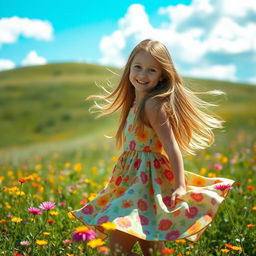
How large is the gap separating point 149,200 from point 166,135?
50 cm

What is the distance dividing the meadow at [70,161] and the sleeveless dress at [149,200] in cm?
18

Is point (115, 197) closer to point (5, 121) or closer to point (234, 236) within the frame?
point (234, 236)

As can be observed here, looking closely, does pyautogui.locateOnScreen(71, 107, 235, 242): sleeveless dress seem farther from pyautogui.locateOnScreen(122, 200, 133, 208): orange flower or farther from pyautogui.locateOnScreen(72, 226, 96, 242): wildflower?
pyautogui.locateOnScreen(72, 226, 96, 242): wildflower

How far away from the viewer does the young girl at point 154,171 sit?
271 cm

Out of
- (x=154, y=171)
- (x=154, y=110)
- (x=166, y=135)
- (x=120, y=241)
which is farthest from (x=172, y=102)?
(x=120, y=241)

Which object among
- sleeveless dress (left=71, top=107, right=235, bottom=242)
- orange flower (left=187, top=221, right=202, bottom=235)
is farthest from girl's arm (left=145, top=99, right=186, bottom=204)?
A: orange flower (left=187, top=221, right=202, bottom=235)

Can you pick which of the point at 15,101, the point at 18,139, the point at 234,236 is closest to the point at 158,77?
the point at 234,236

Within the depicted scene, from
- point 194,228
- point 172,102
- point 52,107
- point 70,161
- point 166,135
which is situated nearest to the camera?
point 194,228

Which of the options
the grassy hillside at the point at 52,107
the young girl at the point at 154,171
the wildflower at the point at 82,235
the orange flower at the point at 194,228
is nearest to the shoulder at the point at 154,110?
the young girl at the point at 154,171

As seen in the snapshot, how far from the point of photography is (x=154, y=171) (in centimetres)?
306

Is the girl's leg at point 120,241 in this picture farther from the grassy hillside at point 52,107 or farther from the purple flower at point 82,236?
the grassy hillside at point 52,107

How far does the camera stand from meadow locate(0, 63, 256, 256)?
339 centimetres

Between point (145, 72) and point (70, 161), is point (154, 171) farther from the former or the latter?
point (70, 161)

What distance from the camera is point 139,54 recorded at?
330 cm
